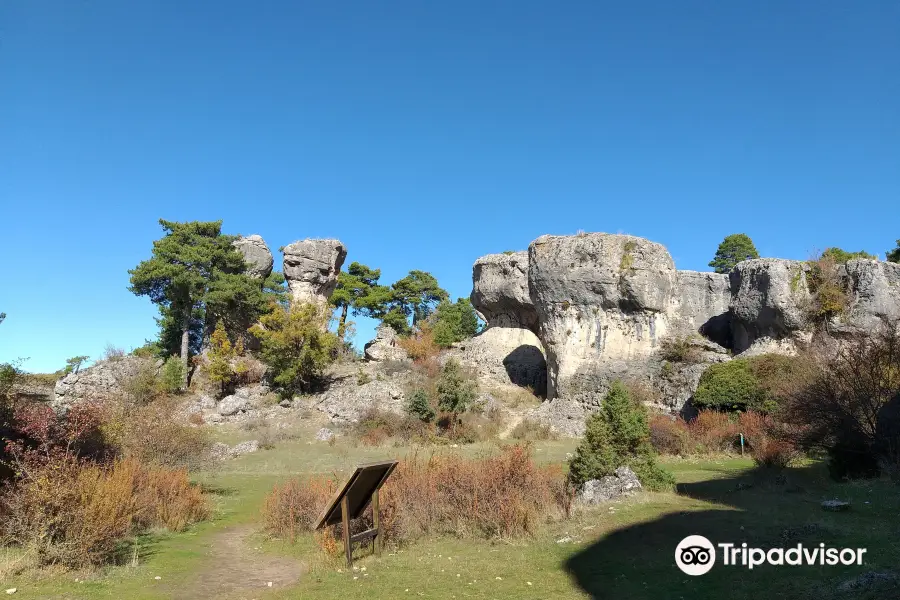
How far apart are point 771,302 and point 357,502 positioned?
24.9 m

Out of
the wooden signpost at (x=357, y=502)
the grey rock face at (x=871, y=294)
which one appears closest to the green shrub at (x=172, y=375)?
the wooden signpost at (x=357, y=502)

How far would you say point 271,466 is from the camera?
68.1 ft

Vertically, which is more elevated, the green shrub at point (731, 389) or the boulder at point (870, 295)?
the boulder at point (870, 295)

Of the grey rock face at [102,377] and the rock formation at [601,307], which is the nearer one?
the rock formation at [601,307]

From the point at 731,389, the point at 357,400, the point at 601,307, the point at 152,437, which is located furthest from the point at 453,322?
the point at 152,437

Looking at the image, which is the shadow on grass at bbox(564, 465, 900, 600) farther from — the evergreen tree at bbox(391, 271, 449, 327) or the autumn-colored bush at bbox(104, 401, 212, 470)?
the evergreen tree at bbox(391, 271, 449, 327)

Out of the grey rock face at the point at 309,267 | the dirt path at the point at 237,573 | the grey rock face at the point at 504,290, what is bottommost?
the dirt path at the point at 237,573

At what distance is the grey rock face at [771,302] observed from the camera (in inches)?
1053

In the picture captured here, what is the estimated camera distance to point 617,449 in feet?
40.6

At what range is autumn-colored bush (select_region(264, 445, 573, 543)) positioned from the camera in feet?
32.2

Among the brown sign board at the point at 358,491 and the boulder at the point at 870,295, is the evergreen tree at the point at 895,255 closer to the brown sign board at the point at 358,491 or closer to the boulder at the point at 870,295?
the boulder at the point at 870,295

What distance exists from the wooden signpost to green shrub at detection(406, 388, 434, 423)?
57.6ft

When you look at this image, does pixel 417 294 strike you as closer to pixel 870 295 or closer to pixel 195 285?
pixel 195 285

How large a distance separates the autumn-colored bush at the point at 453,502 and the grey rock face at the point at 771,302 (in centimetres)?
2040
